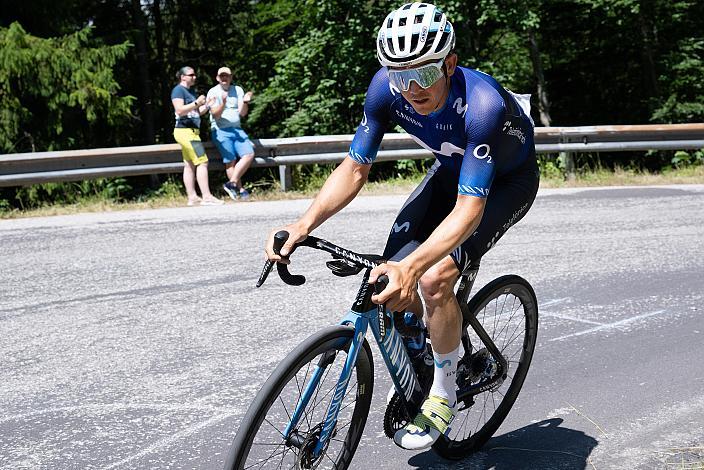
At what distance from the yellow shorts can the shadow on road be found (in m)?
8.05

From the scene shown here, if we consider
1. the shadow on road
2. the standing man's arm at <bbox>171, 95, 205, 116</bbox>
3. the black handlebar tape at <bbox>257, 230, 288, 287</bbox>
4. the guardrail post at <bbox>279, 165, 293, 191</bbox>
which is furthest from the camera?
the guardrail post at <bbox>279, 165, 293, 191</bbox>

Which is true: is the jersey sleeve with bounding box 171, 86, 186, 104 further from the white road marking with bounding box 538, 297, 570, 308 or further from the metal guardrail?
the white road marking with bounding box 538, 297, 570, 308

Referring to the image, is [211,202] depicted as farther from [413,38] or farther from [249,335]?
[413,38]

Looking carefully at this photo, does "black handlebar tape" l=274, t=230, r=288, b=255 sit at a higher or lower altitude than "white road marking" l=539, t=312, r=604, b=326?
higher

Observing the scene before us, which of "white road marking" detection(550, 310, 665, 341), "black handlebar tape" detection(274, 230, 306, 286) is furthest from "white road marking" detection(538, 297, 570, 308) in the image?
"black handlebar tape" detection(274, 230, 306, 286)

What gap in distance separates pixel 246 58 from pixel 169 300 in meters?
22.4

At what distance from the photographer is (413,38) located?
3.67m

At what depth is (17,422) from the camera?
4867 mm

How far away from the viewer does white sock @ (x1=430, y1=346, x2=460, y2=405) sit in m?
4.05

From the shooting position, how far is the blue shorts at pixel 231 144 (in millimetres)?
12422

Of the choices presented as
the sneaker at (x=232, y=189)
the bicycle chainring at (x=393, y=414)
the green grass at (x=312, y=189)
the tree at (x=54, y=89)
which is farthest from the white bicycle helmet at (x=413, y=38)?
the tree at (x=54, y=89)

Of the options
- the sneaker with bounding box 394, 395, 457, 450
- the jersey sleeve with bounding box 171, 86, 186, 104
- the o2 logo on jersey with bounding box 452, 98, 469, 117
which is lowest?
the sneaker with bounding box 394, 395, 457, 450

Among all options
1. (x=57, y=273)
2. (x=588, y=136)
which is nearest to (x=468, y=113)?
(x=57, y=273)

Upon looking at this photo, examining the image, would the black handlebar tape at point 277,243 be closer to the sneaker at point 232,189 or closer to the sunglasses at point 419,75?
the sunglasses at point 419,75
